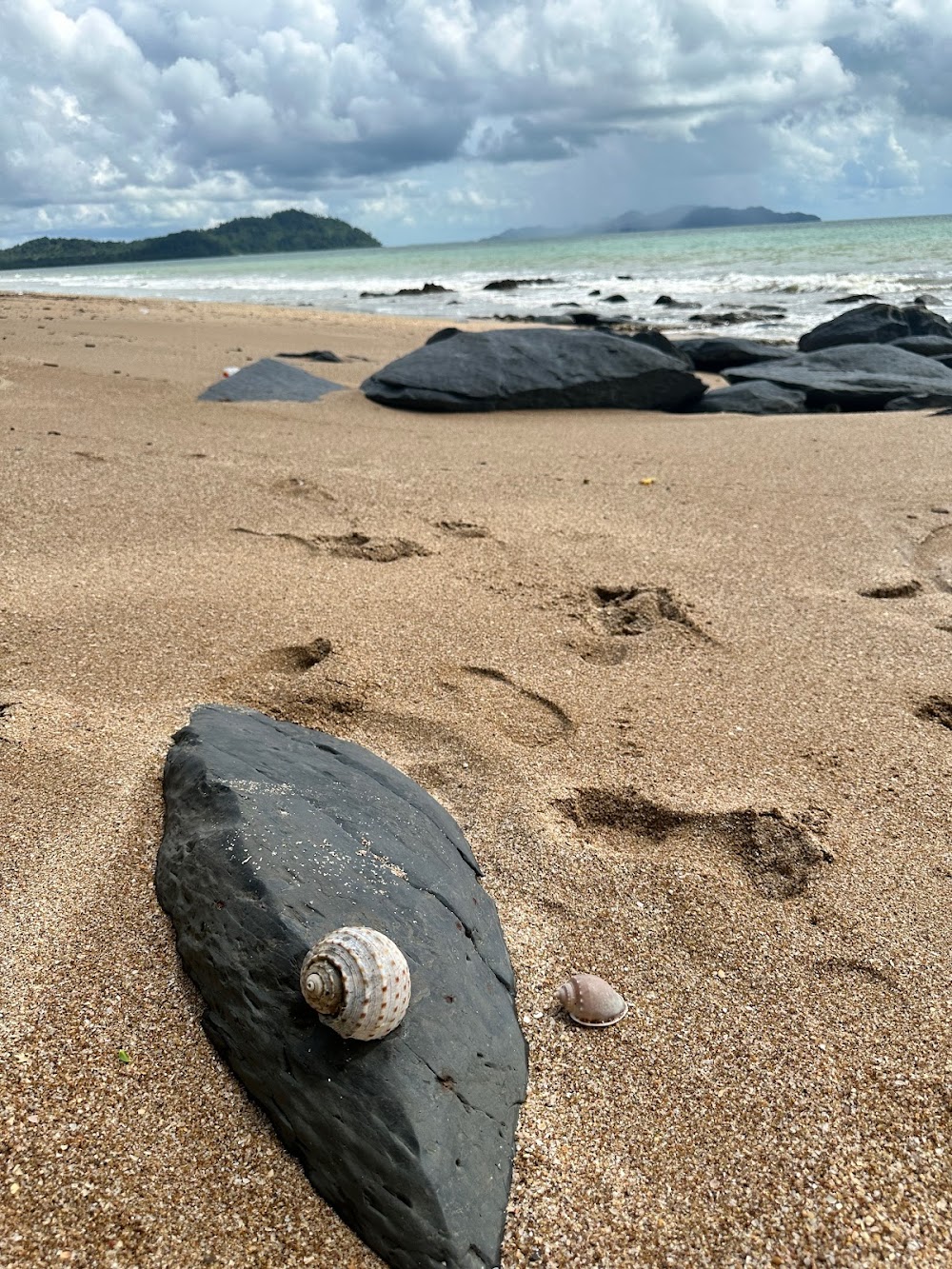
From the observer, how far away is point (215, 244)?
107062 millimetres

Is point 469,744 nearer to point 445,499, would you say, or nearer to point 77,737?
point 77,737

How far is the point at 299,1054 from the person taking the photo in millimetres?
1336

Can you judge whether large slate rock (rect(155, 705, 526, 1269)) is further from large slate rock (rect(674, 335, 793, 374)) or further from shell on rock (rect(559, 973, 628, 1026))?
large slate rock (rect(674, 335, 793, 374))

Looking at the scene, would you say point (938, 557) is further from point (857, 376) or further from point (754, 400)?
point (857, 376)

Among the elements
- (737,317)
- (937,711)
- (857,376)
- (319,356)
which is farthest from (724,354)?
(937,711)

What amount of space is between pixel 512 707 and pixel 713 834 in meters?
0.64

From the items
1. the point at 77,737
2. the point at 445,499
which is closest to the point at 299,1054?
the point at 77,737

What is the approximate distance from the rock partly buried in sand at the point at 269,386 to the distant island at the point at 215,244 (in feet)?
291

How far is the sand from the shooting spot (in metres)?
1.29

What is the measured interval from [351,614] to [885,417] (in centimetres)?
479

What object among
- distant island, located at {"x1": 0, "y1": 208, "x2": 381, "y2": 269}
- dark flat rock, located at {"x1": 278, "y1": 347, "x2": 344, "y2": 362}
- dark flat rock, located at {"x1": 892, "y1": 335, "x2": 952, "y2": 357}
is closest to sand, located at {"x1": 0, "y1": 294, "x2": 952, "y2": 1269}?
dark flat rock, located at {"x1": 278, "y1": 347, "x2": 344, "y2": 362}

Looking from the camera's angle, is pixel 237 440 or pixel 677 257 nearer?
pixel 237 440

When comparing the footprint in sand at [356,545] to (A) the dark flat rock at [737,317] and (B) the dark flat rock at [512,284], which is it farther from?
(B) the dark flat rock at [512,284]

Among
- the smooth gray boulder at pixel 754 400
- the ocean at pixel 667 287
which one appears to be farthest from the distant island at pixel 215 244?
the smooth gray boulder at pixel 754 400
